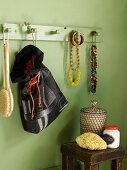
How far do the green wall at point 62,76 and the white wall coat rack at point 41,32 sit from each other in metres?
0.03

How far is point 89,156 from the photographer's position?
4.27ft

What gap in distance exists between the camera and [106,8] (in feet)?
5.43

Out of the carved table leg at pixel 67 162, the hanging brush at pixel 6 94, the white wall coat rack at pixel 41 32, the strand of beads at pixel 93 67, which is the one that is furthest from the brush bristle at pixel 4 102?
the strand of beads at pixel 93 67

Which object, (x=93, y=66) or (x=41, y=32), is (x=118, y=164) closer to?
(x=93, y=66)

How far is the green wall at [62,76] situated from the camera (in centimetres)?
142

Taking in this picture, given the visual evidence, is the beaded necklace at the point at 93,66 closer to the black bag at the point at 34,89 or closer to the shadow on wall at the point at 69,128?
the shadow on wall at the point at 69,128

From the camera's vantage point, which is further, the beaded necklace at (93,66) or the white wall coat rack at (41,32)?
the beaded necklace at (93,66)

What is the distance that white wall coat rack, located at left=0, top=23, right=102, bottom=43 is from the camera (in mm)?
1362

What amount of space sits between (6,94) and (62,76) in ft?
1.10

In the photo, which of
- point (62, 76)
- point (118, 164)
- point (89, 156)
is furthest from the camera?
point (62, 76)

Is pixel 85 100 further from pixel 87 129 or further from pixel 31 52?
pixel 31 52

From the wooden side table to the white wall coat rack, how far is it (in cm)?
51

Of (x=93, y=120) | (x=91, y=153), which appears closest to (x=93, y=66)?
(x=93, y=120)

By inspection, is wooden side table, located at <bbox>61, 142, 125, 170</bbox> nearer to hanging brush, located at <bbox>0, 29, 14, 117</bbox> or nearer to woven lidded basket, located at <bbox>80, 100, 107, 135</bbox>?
woven lidded basket, located at <bbox>80, 100, 107, 135</bbox>
